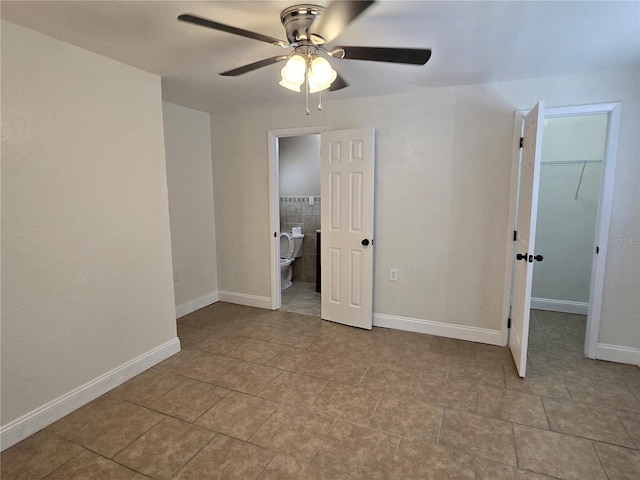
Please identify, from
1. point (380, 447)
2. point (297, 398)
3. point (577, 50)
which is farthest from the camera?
point (297, 398)

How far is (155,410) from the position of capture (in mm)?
2197

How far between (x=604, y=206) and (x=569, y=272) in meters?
1.44

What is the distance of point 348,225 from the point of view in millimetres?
3432

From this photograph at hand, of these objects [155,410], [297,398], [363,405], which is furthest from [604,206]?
[155,410]

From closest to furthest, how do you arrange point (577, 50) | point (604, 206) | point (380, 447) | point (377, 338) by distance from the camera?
1. point (380, 447)
2. point (577, 50)
3. point (604, 206)
4. point (377, 338)

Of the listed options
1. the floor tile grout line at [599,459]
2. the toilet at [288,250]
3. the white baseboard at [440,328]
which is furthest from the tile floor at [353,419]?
the toilet at [288,250]

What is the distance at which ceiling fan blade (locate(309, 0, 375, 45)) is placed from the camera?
1.26 metres

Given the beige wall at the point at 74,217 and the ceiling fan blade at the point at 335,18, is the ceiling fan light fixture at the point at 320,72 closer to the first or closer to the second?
the ceiling fan blade at the point at 335,18

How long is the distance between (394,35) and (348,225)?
1.81 m

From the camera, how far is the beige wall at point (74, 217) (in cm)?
188

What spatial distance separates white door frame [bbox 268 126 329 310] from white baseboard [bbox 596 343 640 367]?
10.2 feet

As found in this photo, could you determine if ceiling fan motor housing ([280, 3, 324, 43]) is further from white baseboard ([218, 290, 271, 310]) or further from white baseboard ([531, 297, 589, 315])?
white baseboard ([531, 297, 589, 315])

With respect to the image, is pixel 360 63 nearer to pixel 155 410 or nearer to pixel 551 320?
pixel 155 410

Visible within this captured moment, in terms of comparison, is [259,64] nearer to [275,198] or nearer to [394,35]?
[394,35]
